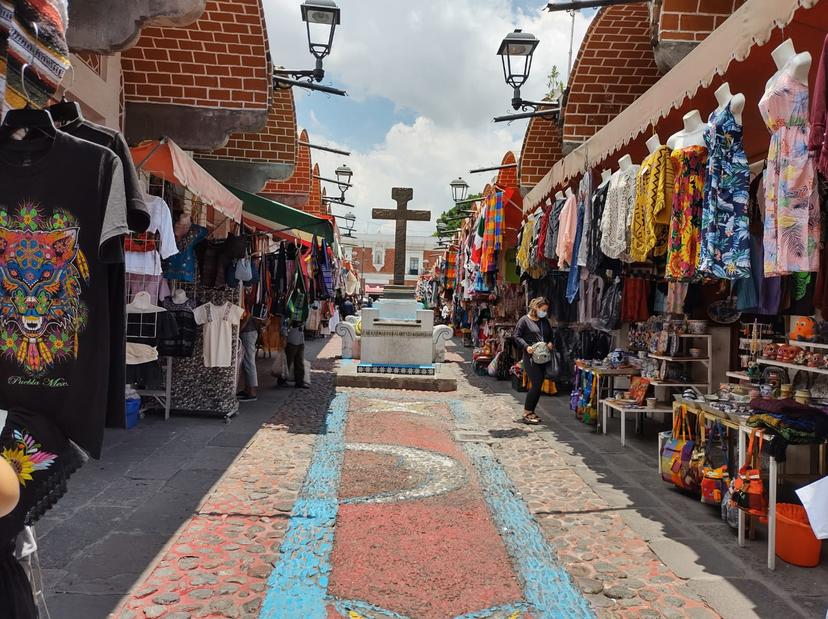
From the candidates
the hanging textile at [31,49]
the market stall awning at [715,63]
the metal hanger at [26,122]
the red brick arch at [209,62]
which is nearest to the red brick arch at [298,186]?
the red brick arch at [209,62]

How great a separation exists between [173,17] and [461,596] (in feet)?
14.5

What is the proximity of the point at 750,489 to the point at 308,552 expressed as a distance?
2910 mm

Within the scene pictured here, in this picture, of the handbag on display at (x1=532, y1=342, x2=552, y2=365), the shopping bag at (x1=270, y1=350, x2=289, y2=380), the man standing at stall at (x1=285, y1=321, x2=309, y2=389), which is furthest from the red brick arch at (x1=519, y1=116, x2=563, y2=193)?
the shopping bag at (x1=270, y1=350, x2=289, y2=380)

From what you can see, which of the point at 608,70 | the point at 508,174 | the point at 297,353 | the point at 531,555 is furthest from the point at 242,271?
the point at 508,174

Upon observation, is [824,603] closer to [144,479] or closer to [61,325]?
[61,325]

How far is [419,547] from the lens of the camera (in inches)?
151

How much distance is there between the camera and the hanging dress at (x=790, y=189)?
10.6ft

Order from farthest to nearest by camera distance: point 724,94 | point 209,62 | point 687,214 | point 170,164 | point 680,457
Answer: point 209,62 < point 170,164 < point 680,457 < point 687,214 < point 724,94

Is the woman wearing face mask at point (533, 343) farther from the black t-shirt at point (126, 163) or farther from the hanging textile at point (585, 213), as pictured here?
the black t-shirt at point (126, 163)

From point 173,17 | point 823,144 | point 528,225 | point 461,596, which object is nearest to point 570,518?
point 461,596

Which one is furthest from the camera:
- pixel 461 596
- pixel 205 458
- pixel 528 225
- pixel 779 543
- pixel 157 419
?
pixel 528 225

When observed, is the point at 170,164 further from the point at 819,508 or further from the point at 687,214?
the point at 819,508

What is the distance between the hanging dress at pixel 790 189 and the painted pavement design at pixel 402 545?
6.40 feet

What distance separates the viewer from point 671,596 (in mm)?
3326
